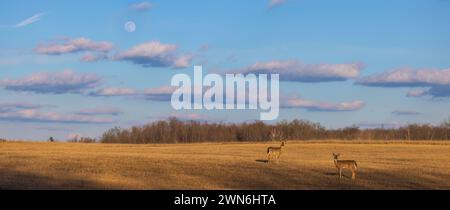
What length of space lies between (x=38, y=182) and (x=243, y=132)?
9450 cm

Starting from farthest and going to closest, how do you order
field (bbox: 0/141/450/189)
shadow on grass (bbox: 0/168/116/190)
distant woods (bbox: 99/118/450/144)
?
distant woods (bbox: 99/118/450/144)
field (bbox: 0/141/450/189)
shadow on grass (bbox: 0/168/116/190)

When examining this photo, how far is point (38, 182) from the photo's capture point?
36.7 metres

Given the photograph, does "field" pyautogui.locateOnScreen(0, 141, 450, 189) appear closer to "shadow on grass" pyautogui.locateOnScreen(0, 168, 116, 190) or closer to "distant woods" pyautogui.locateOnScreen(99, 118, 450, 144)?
"shadow on grass" pyautogui.locateOnScreen(0, 168, 116, 190)

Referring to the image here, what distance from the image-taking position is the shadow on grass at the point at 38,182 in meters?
34.2

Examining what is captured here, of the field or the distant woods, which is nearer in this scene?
the field

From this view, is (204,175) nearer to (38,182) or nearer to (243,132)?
(38,182)

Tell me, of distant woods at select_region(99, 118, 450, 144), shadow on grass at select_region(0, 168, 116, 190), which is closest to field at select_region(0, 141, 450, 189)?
shadow on grass at select_region(0, 168, 116, 190)

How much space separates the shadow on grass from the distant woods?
8048cm

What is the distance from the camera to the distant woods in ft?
398

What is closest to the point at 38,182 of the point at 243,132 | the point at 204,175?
the point at 204,175

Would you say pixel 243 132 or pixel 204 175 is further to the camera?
pixel 243 132

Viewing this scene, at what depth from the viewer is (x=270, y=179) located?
38375mm

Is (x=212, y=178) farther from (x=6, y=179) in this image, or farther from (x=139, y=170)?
(x=6, y=179)
